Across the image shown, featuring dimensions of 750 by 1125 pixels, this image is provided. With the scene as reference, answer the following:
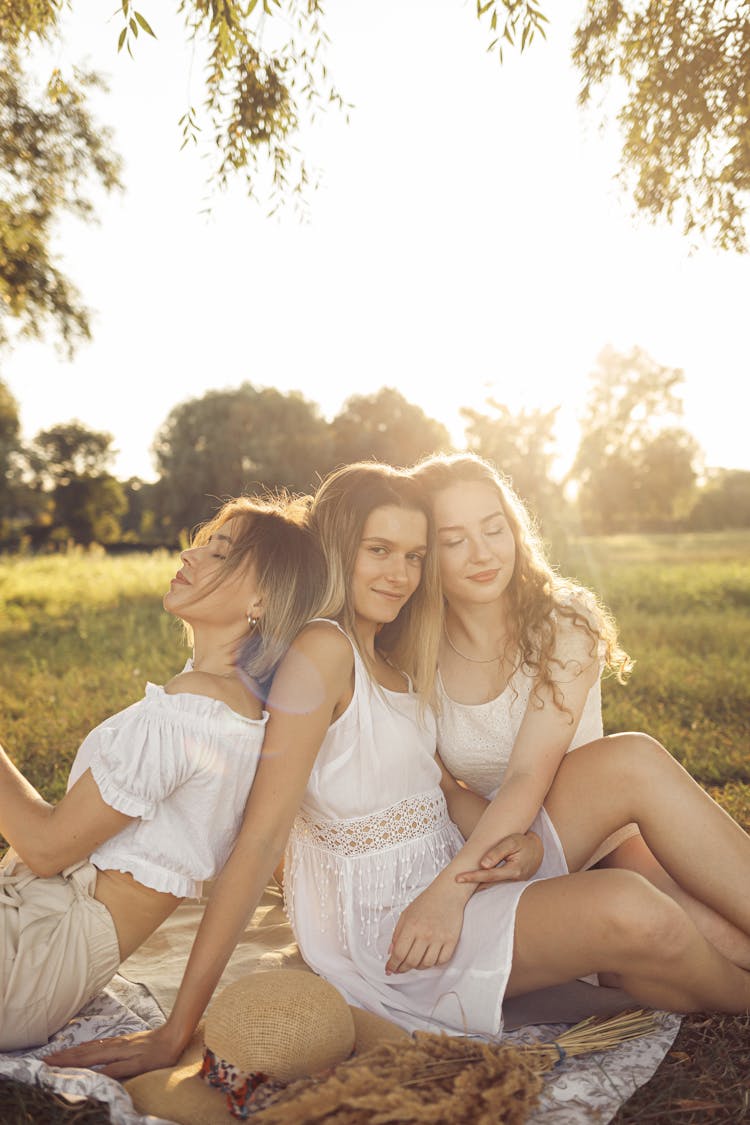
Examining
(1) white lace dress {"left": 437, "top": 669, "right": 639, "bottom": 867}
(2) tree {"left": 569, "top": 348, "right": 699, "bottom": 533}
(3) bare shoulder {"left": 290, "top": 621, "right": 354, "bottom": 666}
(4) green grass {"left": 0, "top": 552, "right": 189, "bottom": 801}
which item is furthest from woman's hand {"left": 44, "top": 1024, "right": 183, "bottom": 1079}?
(2) tree {"left": 569, "top": 348, "right": 699, "bottom": 533}

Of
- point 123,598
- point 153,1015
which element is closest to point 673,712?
point 153,1015

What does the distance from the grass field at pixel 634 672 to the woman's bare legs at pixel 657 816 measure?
0.42 m

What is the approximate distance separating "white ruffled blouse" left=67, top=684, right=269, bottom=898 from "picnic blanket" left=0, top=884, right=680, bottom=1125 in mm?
528

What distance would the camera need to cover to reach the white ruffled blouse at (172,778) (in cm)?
251

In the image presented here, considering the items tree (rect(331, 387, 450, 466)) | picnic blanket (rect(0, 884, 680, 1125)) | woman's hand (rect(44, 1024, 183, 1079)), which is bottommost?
picnic blanket (rect(0, 884, 680, 1125))

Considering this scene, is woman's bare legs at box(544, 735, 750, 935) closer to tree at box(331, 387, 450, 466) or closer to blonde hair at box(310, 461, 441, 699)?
blonde hair at box(310, 461, 441, 699)

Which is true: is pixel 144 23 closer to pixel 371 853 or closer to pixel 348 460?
pixel 371 853

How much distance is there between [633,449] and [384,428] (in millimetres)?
16639

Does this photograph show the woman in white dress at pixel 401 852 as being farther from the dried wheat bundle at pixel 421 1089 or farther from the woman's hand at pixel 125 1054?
the dried wheat bundle at pixel 421 1089

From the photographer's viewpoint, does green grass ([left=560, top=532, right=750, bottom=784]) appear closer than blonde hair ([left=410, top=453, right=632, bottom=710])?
No

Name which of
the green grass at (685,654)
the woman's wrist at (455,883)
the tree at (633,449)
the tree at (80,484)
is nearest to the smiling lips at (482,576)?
the woman's wrist at (455,883)

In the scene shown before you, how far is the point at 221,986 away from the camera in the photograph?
316 cm

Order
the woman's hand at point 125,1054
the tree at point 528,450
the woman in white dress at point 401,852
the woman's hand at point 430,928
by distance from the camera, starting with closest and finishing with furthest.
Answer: the woman's hand at point 125,1054, the woman in white dress at point 401,852, the woman's hand at point 430,928, the tree at point 528,450

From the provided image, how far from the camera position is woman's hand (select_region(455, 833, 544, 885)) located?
9.00 ft
